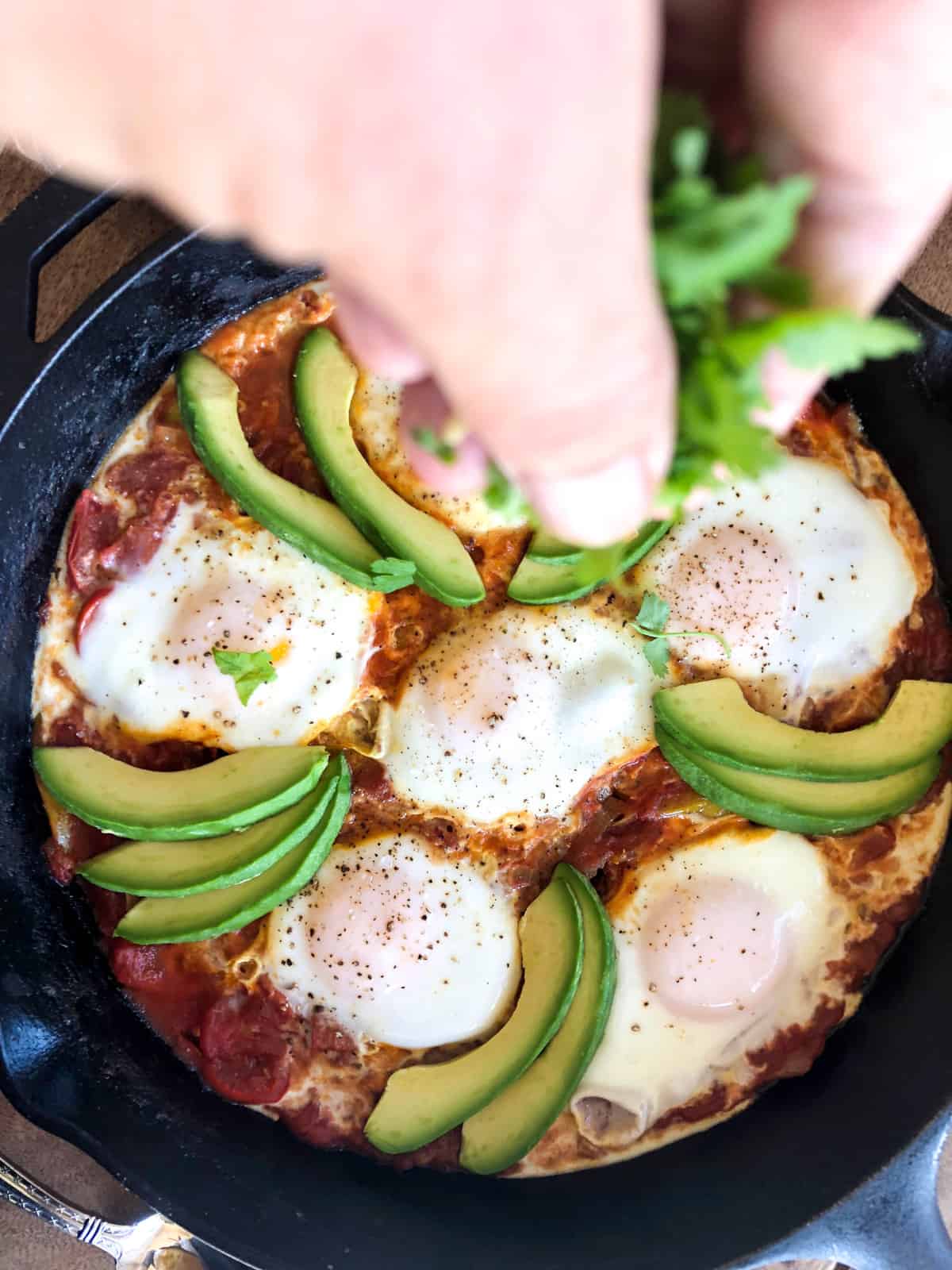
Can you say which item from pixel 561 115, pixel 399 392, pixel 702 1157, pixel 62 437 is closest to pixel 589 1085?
pixel 702 1157

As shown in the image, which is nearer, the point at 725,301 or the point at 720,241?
the point at 720,241

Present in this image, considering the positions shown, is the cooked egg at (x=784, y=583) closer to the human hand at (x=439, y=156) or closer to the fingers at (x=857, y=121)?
the fingers at (x=857, y=121)

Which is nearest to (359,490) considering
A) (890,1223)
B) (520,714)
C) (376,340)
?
(520,714)

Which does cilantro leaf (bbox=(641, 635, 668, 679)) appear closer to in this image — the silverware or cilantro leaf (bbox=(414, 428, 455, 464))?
cilantro leaf (bbox=(414, 428, 455, 464))

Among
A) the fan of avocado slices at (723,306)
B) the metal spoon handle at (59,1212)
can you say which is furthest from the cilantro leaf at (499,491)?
the metal spoon handle at (59,1212)

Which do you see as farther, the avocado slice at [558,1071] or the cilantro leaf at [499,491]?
the avocado slice at [558,1071]

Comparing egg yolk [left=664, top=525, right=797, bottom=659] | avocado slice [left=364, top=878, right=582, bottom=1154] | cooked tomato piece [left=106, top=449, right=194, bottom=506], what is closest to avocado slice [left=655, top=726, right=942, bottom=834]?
egg yolk [left=664, top=525, right=797, bottom=659]

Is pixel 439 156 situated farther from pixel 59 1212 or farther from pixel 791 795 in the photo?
pixel 59 1212
